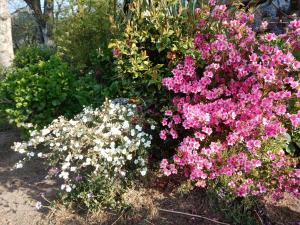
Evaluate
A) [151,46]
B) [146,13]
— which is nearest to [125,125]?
[151,46]

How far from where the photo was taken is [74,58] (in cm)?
575

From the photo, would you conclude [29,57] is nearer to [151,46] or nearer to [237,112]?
[151,46]

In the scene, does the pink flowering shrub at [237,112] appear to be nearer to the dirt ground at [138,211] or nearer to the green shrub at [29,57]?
the dirt ground at [138,211]

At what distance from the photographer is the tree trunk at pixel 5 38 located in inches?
261

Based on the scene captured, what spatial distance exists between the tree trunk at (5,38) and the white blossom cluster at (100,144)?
3689 millimetres

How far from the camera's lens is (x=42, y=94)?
4527mm

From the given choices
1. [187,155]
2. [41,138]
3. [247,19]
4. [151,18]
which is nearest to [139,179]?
[187,155]

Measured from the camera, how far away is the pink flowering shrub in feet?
10.4

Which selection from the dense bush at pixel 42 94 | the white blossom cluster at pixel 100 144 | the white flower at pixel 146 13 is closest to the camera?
the white blossom cluster at pixel 100 144

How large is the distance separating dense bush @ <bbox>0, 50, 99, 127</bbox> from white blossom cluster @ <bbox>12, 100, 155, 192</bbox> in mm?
876

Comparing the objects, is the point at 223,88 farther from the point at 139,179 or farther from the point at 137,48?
the point at 139,179

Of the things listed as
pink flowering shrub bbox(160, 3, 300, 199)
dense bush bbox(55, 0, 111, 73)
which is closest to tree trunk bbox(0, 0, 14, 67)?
dense bush bbox(55, 0, 111, 73)

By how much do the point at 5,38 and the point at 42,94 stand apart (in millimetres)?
2821

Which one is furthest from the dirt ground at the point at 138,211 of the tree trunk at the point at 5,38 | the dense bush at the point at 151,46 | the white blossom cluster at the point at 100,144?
the tree trunk at the point at 5,38
